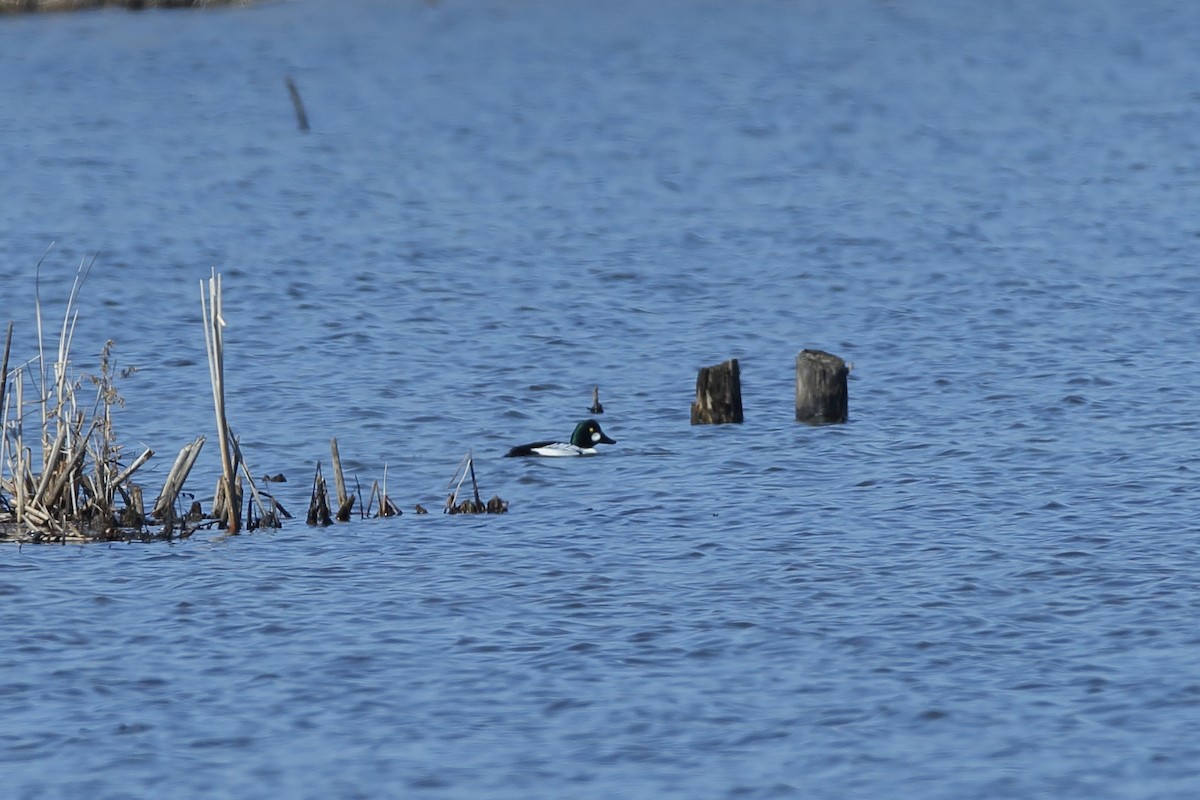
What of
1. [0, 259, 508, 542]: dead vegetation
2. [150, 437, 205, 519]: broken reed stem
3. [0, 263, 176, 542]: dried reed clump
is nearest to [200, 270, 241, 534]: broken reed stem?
[0, 259, 508, 542]: dead vegetation

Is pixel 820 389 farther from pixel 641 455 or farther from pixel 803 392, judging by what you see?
pixel 641 455

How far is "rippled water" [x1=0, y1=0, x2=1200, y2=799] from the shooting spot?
1090 cm

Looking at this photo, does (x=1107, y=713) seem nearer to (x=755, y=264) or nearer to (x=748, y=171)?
(x=755, y=264)

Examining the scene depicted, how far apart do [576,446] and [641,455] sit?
679mm

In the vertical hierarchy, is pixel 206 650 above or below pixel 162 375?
below

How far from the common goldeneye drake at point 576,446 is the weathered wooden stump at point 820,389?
230 cm

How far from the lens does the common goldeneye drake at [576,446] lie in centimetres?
1798

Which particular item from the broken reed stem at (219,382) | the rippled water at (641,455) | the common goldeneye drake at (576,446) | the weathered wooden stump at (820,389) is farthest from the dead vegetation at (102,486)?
the weathered wooden stump at (820,389)

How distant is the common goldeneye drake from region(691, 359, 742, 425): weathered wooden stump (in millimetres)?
1559

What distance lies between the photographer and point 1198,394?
2014cm

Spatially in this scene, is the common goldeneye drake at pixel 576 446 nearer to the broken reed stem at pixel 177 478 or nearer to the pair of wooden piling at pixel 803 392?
the pair of wooden piling at pixel 803 392

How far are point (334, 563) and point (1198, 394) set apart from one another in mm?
10233

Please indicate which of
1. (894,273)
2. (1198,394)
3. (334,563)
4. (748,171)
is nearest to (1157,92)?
(748,171)

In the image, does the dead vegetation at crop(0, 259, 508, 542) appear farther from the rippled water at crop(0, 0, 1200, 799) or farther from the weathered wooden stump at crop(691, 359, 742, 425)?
the weathered wooden stump at crop(691, 359, 742, 425)
